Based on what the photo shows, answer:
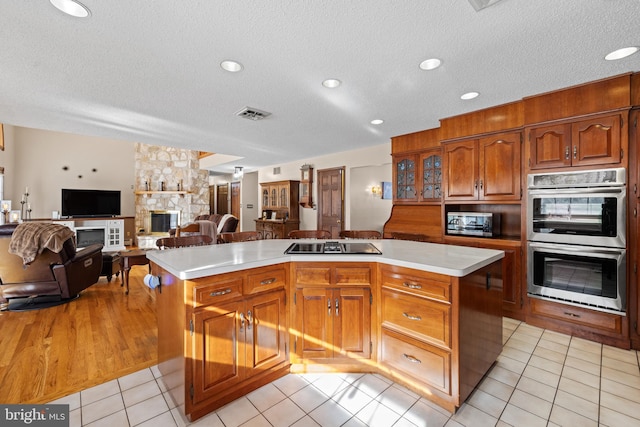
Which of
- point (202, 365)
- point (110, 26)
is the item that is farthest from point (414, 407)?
point (110, 26)

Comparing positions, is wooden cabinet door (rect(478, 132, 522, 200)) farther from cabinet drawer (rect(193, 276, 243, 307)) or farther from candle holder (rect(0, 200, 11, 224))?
candle holder (rect(0, 200, 11, 224))

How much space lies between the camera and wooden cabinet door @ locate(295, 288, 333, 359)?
1939 millimetres

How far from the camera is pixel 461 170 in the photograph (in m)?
3.39

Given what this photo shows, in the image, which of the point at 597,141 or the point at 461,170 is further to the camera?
the point at 461,170

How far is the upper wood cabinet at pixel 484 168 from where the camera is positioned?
297 cm

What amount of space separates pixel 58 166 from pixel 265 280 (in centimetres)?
885

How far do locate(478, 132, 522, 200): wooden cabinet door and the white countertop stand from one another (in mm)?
1294

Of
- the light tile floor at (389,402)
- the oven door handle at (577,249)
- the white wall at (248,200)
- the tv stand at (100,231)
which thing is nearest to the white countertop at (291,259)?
the light tile floor at (389,402)

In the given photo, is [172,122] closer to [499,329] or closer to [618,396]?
[499,329]

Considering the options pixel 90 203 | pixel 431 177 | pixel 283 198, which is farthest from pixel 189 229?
pixel 431 177

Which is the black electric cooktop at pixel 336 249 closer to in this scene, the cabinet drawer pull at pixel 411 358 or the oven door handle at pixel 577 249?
the cabinet drawer pull at pixel 411 358

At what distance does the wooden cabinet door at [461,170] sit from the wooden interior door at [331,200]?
2.47 m

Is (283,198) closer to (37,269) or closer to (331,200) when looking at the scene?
(331,200)

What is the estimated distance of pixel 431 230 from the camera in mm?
3936
